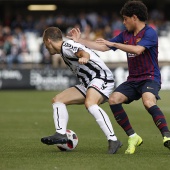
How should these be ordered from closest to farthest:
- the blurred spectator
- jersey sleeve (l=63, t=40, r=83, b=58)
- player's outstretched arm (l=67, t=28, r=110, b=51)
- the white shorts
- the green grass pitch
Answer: the green grass pitch → jersey sleeve (l=63, t=40, r=83, b=58) → the white shorts → player's outstretched arm (l=67, t=28, r=110, b=51) → the blurred spectator

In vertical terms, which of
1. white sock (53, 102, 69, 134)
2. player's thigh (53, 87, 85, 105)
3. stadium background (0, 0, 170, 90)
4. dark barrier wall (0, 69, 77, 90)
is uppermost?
player's thigh (53, 87, 85, 105)

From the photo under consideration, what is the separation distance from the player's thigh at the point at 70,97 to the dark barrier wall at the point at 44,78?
1487 cm

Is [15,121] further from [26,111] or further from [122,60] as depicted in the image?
[122,60]

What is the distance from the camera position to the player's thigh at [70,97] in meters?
8.80

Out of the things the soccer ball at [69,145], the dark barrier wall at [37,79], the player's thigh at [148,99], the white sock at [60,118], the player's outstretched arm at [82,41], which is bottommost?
the dark barrier wall at [37,79]

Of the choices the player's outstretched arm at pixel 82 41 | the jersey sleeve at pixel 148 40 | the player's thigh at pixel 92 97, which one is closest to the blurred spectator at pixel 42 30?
the player's outstretched arm at pixel 82 41

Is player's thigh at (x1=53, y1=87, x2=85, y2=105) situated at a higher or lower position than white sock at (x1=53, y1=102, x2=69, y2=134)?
higher

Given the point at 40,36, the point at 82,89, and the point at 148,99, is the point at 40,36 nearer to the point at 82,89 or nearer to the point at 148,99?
the point at 82,89

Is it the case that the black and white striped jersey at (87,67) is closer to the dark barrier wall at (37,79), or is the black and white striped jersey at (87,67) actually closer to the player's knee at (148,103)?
the player's knee at (148,103)

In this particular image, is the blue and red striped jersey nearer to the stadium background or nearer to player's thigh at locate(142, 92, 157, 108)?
player's thigh at locate(142, 92, 157, 108)

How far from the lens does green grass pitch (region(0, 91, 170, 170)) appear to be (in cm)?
730

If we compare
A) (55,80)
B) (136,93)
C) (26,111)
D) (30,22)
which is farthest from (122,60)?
(136,93)

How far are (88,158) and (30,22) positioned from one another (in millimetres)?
21712

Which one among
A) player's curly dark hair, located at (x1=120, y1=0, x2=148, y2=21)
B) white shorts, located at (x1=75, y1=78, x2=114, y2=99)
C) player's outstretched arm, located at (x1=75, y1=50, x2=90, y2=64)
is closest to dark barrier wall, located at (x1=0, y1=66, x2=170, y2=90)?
white shorts, located at (x1=75, y1=78, x2=114, y2=99)
